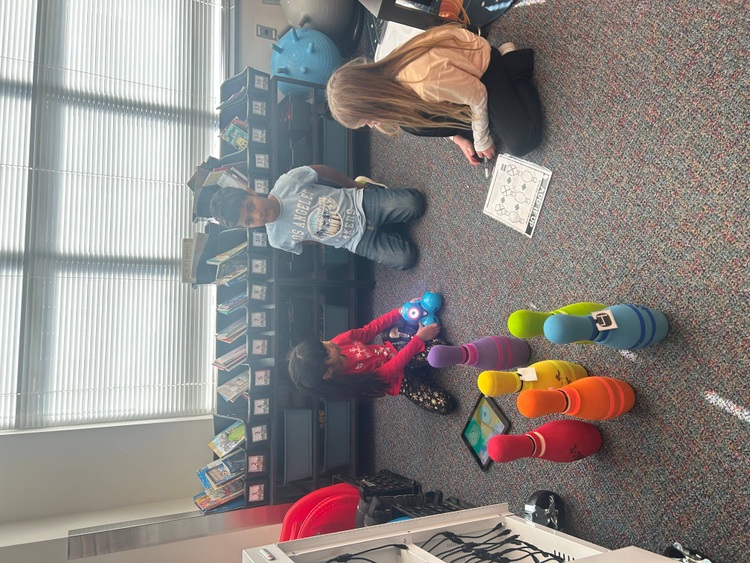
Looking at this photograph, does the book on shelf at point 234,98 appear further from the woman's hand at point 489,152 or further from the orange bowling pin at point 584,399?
the orange bowling pin at point 584,399

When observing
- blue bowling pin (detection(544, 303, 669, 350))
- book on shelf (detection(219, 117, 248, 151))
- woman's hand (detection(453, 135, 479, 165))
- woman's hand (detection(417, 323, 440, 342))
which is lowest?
woman's hand (detection(417, 323, 440, 342))

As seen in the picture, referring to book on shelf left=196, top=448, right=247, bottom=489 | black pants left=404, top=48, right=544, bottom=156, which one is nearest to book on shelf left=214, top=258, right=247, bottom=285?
book on shelf left=196, top=448, right=247, bottom=489

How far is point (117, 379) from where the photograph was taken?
9.08 ft

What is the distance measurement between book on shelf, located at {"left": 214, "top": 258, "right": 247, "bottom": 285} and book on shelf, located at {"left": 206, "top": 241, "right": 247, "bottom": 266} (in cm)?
2

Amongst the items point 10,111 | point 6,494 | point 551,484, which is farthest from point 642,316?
point 10,111

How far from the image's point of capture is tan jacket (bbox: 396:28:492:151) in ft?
5.64

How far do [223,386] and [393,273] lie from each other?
1.03 metres

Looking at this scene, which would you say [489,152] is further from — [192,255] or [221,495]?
[221,495]

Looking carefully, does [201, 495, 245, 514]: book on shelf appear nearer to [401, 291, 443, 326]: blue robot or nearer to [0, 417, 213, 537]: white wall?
[0, 417, 213, 537]: white wall

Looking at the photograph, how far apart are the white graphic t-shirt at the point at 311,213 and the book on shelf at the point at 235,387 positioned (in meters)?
0.68

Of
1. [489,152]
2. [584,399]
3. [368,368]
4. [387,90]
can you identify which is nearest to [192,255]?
[368,368]

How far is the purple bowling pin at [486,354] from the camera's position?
1.64 meters

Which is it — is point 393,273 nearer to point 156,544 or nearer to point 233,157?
point 233,157

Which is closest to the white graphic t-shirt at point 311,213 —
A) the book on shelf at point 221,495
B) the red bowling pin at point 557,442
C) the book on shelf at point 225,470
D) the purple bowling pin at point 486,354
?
the purple bowling pin at point 486,354
